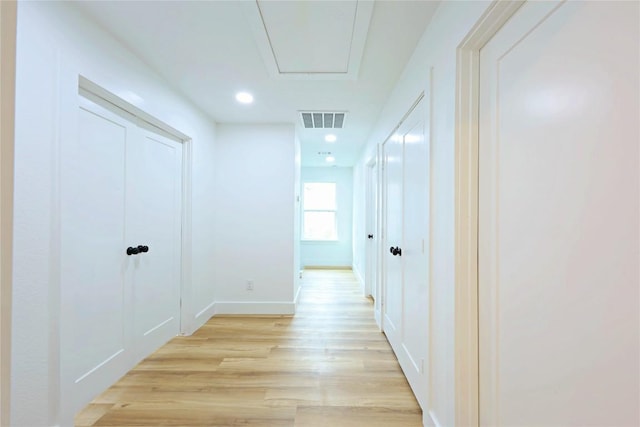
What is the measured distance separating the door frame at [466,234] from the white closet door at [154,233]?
2261 mm

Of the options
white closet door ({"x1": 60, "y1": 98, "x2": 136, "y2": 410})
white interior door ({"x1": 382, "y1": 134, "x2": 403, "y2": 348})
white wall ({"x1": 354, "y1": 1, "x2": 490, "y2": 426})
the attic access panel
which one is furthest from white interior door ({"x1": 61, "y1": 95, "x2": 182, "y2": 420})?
white interior door ({"x1": 382, "y1": 134, "x2": 403, "y2": 348})

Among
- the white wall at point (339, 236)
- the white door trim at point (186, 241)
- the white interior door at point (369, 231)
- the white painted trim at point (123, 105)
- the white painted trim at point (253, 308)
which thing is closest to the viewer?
the white painted trim at point (123, 105)

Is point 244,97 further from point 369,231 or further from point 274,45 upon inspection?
point 369,231

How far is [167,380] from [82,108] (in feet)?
6.38

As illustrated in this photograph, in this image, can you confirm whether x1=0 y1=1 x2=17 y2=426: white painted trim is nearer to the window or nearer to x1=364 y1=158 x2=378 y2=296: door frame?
x1=364 y1=158 x2=378 y2=296: door frame

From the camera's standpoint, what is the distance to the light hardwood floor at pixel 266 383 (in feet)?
5.46

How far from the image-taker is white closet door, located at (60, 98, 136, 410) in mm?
1539

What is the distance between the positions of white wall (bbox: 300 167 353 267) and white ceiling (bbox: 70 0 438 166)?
12.3 ft

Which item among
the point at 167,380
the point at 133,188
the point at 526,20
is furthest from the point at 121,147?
the point at 526,20

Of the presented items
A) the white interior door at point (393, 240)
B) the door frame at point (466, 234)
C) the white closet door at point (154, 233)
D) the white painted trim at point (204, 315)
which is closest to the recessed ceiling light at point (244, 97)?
the white closet door at point (154, 233)

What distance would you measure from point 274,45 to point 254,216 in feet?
6.65

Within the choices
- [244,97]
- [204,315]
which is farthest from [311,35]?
[204,315]

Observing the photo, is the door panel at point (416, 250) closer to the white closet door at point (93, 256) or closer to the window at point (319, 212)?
the white closet door at point (93, 256)

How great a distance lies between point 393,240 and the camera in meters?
2.49
